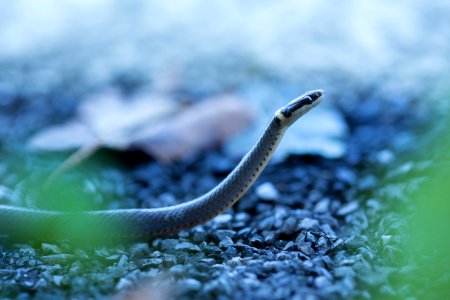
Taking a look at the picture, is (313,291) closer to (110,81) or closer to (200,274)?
(200,274)

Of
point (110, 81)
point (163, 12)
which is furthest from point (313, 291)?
point (163, 12)

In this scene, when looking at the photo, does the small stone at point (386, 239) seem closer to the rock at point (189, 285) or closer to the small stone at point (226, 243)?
the small stone at point (226, 243)

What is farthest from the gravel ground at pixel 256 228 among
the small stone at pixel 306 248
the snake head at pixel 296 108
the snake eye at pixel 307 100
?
the snake eye at pixel 307 100

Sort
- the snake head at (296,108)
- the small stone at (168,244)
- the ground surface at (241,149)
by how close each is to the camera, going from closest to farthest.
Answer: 1. the ground surface at (241,149)
2. the small stone at (168,244)
3. the snake head at (296,108)

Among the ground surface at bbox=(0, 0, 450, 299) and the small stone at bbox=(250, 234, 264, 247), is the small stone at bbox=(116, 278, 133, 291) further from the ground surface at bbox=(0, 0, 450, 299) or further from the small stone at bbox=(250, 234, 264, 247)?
the small stone at bbox=(250, 234, 264, 247)

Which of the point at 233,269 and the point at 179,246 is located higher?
the point at 179,246

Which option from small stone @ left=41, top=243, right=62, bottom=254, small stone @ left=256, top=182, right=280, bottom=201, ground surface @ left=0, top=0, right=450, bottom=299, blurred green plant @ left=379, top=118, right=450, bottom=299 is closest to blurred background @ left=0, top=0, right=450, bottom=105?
ground surface @ left=0, top=0, right=450, bottom=299

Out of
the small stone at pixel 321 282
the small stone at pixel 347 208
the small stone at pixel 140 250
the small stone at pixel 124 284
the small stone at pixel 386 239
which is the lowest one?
the small stone at pixel 321 282
